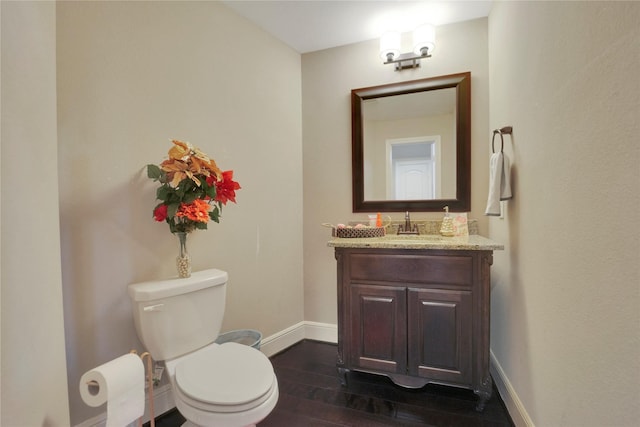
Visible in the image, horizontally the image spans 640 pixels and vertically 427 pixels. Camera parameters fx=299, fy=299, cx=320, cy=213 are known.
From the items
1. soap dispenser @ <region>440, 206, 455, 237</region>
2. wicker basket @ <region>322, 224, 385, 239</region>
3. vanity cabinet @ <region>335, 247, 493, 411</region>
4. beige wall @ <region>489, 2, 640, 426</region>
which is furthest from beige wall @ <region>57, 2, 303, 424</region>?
beige wall @ <region>489, 2, 640, 426</region>

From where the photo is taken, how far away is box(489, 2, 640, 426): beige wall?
2.42 ft

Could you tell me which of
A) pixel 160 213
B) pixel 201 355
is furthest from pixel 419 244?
pixel 160 213

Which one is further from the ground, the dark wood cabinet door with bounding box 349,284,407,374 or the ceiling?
the ceiling

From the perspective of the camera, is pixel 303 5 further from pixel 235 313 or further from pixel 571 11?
pixel 235 313

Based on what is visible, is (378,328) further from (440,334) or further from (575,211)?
(575,211)

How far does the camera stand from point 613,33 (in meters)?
0.78

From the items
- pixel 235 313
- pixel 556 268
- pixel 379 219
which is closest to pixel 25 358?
pixel 235 313

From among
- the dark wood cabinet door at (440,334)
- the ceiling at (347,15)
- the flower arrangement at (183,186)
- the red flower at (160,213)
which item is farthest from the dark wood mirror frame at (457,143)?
the red flower at (160,213)

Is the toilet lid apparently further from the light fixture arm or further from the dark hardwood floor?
the light fixture arm

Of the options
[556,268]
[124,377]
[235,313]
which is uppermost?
[556,268]

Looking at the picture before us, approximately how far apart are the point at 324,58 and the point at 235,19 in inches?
31.6

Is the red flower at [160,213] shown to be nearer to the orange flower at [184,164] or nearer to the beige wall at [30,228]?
the orange flower at [184,164]

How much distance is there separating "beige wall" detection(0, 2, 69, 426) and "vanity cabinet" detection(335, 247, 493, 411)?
54.2 inches

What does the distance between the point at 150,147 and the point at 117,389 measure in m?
1.14
